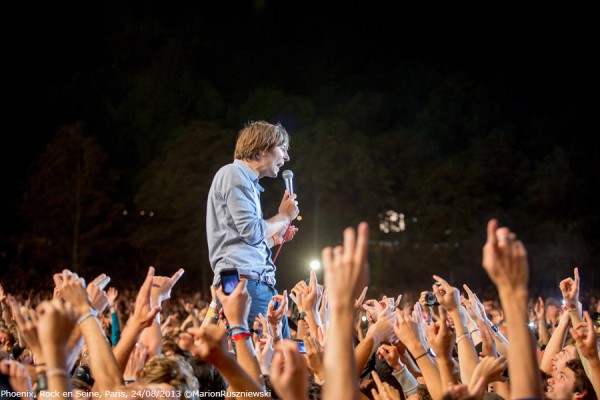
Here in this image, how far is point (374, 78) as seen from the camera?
125ft

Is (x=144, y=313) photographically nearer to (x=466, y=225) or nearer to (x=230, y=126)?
(x=466, y=225)

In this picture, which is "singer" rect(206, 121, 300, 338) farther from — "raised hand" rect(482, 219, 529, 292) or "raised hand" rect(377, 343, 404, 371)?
"raised hand" rect(482, 219, 529, 292)

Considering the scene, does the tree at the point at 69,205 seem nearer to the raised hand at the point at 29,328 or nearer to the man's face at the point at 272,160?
the man's face at the point at 272,160

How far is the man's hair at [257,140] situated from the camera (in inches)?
236

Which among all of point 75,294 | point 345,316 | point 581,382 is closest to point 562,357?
point 581,382

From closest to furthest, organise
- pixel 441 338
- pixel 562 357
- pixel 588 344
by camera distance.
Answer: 1. pixel 441 338
2. pixel 588 344
3. pixel 562 357

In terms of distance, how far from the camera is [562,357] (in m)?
4.88

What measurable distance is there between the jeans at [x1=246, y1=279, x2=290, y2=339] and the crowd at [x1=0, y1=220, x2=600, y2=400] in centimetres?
11

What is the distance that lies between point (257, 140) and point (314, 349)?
2411 millimetres

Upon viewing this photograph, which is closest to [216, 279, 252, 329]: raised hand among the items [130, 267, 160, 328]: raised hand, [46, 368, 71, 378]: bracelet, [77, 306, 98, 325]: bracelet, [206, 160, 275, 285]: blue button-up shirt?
[130, 267, 160, 328]: raised hand

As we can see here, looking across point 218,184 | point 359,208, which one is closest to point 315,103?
point 359,208

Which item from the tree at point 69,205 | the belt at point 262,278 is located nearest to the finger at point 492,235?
the belt at point 262,278

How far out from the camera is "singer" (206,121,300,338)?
5.63 meters

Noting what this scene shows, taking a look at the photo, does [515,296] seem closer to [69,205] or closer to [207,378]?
[207,378]
